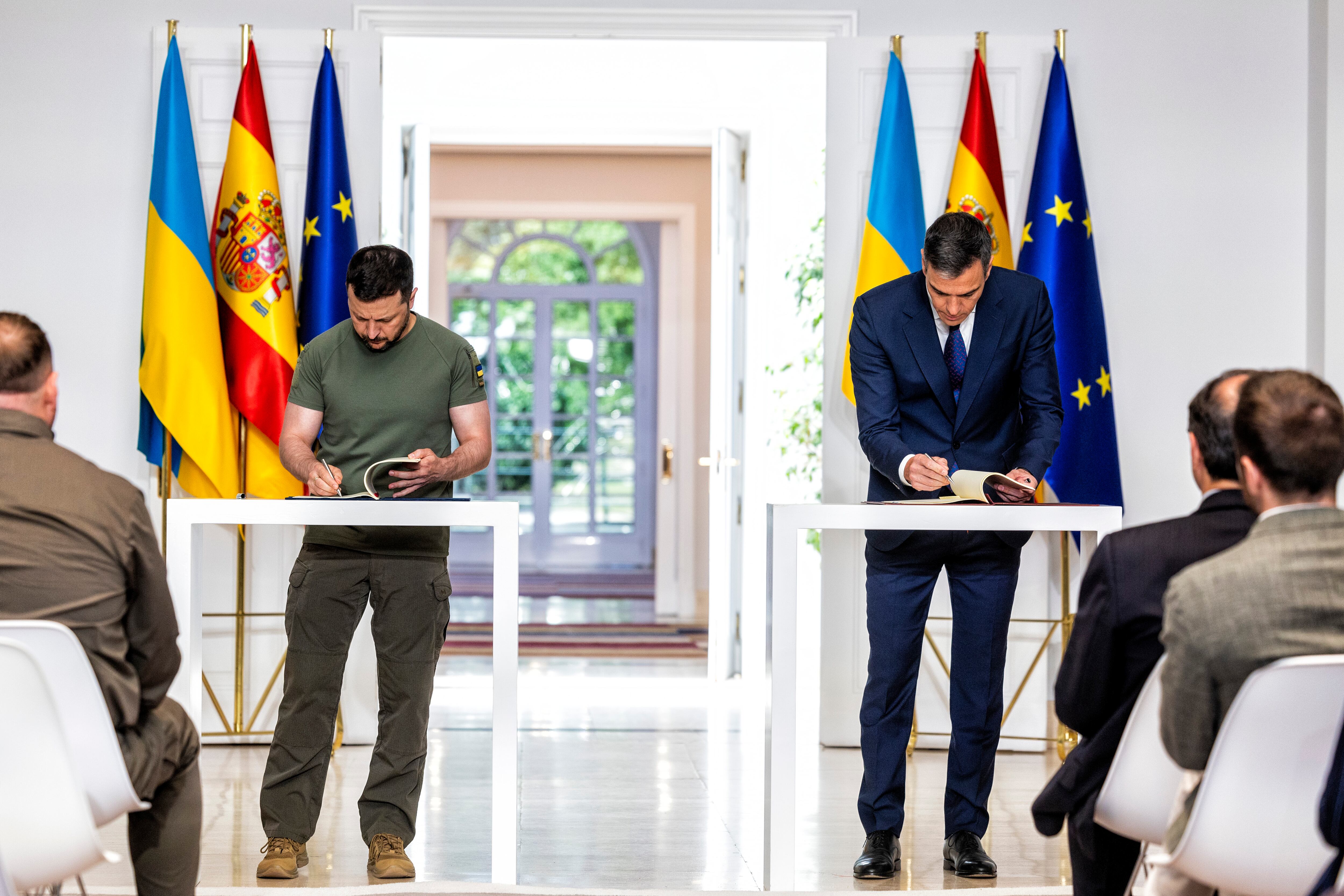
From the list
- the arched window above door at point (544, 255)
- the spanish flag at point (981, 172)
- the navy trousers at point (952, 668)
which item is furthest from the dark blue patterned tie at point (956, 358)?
the arched window above door at point (544, 255)

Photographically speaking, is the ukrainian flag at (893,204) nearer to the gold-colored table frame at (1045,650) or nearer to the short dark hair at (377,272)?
the gold-colored table frame at (1045,650)

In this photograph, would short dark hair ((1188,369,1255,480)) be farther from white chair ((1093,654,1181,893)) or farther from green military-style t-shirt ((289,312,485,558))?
green military-style t-shirt ((289,312,485,558))

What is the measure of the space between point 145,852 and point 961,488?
5.35 ft

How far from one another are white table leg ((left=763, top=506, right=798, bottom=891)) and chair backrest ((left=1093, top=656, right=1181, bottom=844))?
0.84 metres

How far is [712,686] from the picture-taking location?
538 cm

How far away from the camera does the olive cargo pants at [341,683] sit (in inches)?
105

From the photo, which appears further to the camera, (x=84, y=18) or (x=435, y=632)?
(x=84, y=18)

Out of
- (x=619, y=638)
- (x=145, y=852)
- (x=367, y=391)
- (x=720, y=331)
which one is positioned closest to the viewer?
(x=145, y=852)

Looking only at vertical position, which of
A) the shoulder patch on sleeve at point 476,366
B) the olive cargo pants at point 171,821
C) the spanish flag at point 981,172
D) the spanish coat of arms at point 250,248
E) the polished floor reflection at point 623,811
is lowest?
the polished floor reflection at point 623,811

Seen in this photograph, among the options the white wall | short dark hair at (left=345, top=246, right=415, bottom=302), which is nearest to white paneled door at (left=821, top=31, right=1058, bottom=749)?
the white wall

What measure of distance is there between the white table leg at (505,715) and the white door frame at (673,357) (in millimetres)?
5016

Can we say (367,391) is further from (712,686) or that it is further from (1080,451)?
(712,686)

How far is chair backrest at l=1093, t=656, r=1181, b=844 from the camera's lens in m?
1.64

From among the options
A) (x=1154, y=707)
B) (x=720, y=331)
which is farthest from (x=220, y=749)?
(x=1154, y=707)
